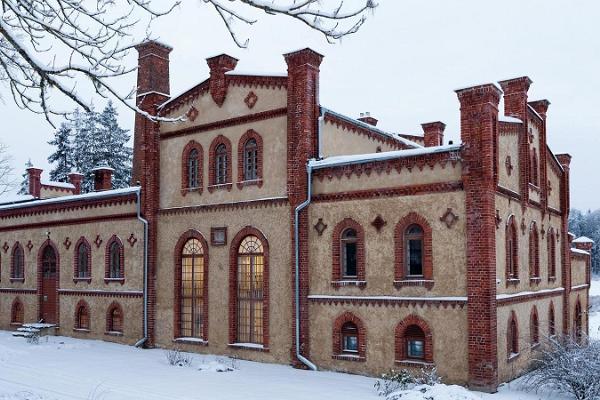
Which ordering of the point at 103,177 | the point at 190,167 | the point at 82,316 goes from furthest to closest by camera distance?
the point at 103,177 → the point at 82,316 → the point at 190,167

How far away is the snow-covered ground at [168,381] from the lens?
1381 centimetres

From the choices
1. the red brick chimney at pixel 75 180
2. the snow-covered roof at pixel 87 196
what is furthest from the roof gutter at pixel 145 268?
the red brick chimney at pixel 75 180

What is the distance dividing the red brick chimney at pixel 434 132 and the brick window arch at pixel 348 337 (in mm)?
10631

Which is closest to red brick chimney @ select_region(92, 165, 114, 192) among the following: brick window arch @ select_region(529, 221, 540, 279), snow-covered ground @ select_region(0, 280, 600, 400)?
snow-covered ground @ select_region(0, 280, 600, 400)

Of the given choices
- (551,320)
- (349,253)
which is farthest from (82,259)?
(551,320)

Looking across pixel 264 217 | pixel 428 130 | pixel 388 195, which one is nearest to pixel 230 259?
pixel 264 217

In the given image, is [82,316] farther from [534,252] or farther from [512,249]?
[534,252]

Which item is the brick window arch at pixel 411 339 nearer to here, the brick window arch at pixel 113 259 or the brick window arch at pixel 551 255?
the brick window arch at pixel 551 255

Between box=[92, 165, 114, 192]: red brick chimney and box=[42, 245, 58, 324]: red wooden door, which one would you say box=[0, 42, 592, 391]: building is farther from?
box=[92, 165, 114, 192]: red brick chimney

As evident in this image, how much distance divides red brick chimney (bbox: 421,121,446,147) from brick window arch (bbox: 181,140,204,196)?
31.5ft

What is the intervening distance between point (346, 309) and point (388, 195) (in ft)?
10.8

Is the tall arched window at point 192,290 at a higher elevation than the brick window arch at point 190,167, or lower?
lower

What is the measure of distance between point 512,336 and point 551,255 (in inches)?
233

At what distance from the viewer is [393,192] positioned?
53.9 ft
